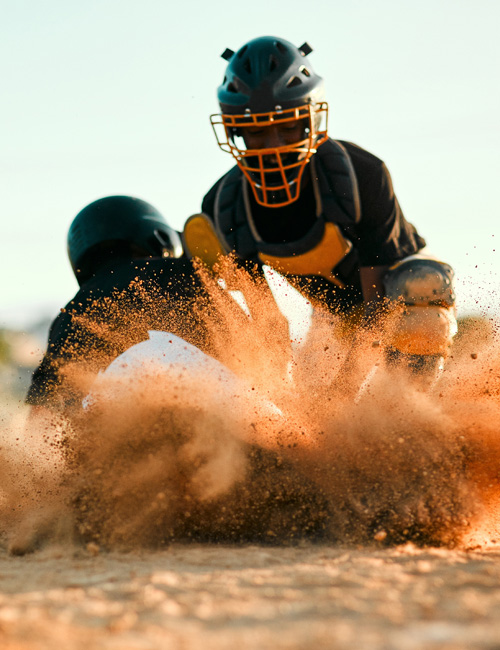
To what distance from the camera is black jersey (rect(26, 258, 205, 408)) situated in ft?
15.7

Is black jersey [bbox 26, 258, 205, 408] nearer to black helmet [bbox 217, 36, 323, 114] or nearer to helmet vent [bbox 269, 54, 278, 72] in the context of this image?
black helmet [bbox 217, 36, 323, 114]

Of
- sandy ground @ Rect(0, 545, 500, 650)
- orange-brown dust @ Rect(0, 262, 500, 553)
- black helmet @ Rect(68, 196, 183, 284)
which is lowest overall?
sandy ground @ Rect(0, 545, 500, 650)

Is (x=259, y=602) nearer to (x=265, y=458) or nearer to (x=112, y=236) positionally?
(x=265, y=458)

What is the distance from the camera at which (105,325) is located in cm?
497

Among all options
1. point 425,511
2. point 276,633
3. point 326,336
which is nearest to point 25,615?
point 276,633

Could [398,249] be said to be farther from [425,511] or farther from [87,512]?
[87,512]

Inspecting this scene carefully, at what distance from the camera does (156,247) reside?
6.36 metres

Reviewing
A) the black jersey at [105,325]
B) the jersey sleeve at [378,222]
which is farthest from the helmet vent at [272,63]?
the black jersey at [105,325]

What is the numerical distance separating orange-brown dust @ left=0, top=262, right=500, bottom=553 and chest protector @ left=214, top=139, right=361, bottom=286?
0.70 metres

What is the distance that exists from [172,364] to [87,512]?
1036 mm

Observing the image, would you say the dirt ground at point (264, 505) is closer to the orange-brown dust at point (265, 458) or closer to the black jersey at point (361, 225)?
the orange-brown dust at point (265, 458)

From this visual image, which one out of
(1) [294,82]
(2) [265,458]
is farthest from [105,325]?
(1) [294,82]

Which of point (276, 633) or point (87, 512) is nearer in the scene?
point (276, 633)

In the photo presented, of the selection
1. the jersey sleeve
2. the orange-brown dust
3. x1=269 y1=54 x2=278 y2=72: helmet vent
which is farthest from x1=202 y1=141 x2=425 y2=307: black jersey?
x1=269 y1=54 x2=278 y2=72: helmet vent
